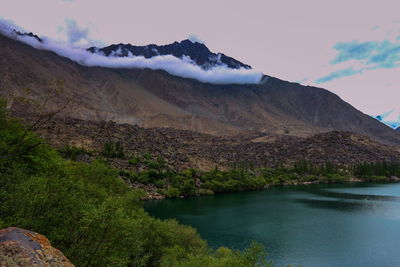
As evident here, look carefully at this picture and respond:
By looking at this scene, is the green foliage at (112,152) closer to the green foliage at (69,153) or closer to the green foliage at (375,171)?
the green foliage at (69,153)

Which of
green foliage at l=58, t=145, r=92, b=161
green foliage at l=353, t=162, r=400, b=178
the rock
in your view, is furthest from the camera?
green foliage at l=353, t=162, r=400, b=178

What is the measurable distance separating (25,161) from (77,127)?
145045mm

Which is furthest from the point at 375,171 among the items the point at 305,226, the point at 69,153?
the point at 69,153

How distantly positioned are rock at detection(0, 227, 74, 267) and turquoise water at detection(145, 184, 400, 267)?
36.7 m

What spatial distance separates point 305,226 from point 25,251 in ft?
200

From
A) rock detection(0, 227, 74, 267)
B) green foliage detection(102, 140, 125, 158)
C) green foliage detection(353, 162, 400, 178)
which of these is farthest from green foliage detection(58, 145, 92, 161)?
green foliage detection(353, 162, 400, 178)

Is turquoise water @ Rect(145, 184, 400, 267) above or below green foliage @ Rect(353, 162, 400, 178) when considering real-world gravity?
below

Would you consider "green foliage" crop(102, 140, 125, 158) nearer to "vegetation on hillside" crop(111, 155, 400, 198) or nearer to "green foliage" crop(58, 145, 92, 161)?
"vegetation on hillside" crop(111, 155, 400, 198)

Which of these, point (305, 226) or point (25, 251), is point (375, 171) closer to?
point (305, 226)

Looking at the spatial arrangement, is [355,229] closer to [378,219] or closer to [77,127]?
[378,219]

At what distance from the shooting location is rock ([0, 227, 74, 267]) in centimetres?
811

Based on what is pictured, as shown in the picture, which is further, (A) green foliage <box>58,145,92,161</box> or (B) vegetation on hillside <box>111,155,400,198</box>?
(B) vegetation on hillside <box>111,155,400,198</box>

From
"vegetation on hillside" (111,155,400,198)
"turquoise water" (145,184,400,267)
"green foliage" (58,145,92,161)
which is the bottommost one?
"turquoise water" (145,184,400,267)

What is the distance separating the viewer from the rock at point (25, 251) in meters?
8.11
